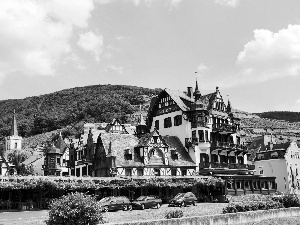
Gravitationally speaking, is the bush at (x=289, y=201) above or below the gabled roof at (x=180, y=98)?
below

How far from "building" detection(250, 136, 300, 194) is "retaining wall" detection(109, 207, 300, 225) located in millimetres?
45059

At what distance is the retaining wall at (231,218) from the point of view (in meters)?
29.0

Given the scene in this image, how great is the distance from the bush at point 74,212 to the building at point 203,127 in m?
46.4

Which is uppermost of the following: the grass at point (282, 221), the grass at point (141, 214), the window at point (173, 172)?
the window at point (173, 172)

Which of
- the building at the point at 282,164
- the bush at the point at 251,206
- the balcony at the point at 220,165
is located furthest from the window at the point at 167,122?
the bush at the point at 251,206

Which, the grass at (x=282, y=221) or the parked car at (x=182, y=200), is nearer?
the grass at (x=282, y=221)

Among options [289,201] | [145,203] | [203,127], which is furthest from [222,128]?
[289,201]

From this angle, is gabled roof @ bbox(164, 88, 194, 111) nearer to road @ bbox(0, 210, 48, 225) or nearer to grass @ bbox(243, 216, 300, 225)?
grass @ bbox(243, 216, 300, 225)

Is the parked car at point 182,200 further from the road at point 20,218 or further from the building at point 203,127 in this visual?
the building at point 203,127

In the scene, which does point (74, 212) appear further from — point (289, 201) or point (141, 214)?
point (289, 201)

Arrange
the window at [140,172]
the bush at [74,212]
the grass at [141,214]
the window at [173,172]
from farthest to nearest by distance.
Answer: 1. the window at [173,172]
2. the window at [140,172]
3. the grass at [141,214]
4. the bush at [74,212]

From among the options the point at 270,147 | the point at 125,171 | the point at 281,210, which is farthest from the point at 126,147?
the point at 270,147

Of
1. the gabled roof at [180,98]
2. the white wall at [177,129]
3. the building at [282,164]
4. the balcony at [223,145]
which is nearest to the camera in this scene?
the balcony at [223,145]

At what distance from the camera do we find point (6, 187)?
4688cm
